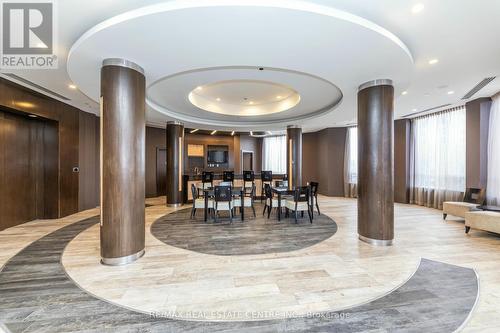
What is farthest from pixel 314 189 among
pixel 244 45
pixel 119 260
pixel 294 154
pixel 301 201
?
pixel 119 260

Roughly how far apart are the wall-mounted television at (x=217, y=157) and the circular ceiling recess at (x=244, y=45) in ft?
21.9

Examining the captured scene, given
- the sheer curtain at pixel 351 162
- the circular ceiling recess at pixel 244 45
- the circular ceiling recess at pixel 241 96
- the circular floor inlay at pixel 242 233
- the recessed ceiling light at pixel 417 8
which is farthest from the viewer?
the sheer curtain at pixel 351 162

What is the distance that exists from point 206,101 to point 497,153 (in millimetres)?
7563

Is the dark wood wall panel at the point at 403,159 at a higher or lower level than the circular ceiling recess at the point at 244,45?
lower

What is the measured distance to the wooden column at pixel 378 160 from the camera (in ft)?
13.4

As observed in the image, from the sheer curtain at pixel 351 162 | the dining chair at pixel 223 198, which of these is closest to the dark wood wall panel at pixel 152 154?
the dining chair at pixel 223 198

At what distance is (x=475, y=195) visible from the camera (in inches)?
236

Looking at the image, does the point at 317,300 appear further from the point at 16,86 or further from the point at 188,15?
the point at 16,86

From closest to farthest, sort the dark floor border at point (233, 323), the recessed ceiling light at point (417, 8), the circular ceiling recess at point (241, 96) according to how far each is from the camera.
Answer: the dark floor border at point (233, 323) < the recessed ceiling light at point (417, 8) < the circular ceiling recess at point (241, 96)

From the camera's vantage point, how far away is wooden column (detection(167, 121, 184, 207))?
7.91 meters

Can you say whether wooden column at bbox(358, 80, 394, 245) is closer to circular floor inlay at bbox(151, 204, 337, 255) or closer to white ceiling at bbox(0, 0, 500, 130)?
white ceiling at bbox(0, 0, 500, 130)

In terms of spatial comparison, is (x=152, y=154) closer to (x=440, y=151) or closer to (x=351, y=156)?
(x=351, y=156)

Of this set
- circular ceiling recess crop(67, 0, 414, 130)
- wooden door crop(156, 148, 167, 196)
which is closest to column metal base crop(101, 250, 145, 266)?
circular ceiling recess crop(67, 0, 414, 130)
